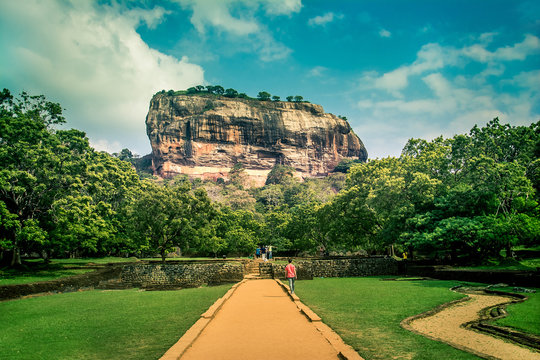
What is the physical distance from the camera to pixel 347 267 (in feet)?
80.2

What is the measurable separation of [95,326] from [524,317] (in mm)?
10743

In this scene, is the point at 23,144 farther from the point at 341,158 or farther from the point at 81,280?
the point at 341,158

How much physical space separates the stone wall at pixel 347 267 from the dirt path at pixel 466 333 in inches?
512

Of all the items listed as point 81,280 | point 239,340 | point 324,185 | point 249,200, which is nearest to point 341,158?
point 324,185

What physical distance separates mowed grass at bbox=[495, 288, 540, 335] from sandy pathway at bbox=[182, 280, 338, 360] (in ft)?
14.8

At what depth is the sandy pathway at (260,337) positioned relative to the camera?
228 inches

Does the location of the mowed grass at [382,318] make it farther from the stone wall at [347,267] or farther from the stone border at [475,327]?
the stone wall at [347,267]

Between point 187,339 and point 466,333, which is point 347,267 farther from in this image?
point 187,339

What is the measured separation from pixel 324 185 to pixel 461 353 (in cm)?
10781

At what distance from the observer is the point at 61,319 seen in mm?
9430

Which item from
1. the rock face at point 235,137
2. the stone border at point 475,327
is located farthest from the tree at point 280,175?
the stone border at point 475,327

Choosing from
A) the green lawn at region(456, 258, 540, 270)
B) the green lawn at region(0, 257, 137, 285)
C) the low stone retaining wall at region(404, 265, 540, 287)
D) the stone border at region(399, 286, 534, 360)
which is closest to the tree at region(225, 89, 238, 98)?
the green lawn at region(0, 257, 137, 285)

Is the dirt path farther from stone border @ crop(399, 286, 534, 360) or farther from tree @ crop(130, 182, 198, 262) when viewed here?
tree @ crop(130, 182, 198, 262)

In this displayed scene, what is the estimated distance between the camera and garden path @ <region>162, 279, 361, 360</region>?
19.0ft
